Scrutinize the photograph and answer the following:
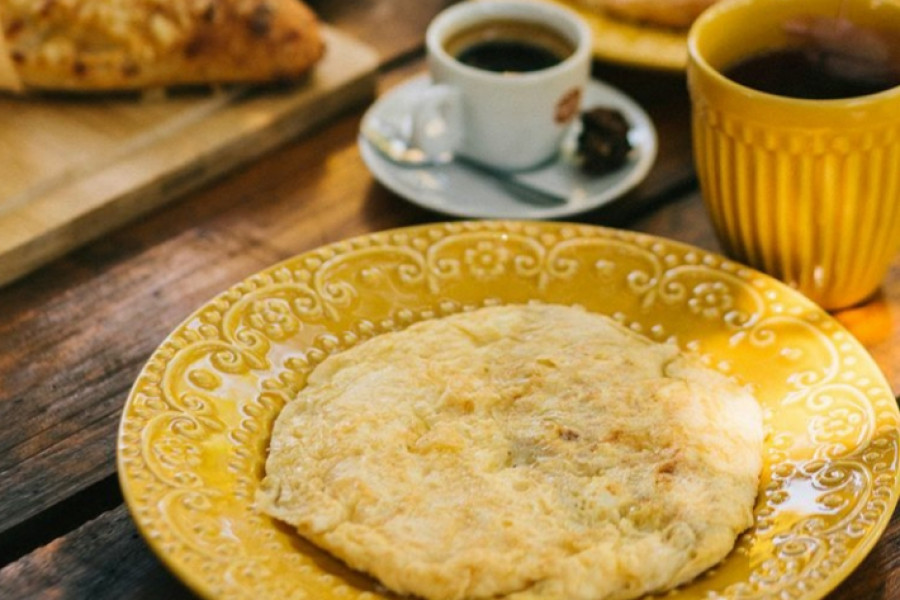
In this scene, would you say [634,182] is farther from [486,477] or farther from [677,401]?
[486,477]

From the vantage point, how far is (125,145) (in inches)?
58.4

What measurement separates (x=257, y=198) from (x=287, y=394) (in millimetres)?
471

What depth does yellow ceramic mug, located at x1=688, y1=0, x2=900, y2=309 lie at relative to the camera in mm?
1115

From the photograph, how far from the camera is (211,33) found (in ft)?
5.10

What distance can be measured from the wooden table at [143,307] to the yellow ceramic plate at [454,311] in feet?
0.34

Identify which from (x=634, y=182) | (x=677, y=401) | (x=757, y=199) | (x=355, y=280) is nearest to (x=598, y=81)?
(x=634, y=182)

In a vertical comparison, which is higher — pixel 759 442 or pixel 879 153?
pixel 879 153

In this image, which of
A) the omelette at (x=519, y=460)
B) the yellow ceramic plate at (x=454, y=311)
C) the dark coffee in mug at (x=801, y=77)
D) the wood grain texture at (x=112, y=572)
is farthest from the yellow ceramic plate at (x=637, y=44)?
the wood grain texture at (x=112, y=572)

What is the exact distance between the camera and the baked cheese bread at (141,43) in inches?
60.5

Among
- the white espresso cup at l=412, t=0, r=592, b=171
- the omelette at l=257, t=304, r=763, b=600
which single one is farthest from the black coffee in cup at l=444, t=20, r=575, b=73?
the omelette at l=257, t=304, r=763, b=600

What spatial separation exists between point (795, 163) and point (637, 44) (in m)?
0.50

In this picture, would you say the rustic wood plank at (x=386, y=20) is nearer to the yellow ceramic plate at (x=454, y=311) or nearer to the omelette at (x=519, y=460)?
the yellow ceramic plate at (x=454, y=311)

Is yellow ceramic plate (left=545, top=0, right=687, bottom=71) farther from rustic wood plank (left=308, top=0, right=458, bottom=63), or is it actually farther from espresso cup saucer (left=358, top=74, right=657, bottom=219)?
rustic wood plank (left=308, top=0, right=458, bottom=63)

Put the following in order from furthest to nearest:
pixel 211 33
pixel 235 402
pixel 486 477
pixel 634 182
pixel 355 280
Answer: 1. pixel 211 33
2. pixel 634 182
3. pixel 355 280
4. pixel 235 402
5. pixel 486 477
